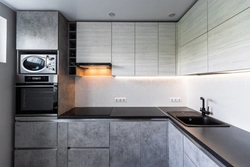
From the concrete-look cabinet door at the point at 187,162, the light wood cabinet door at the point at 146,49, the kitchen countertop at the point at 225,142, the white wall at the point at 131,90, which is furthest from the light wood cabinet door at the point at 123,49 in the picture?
the concrete-look cabinet door at the point at 187,162

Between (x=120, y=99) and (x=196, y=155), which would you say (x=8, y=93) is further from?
(x=196, y=155)

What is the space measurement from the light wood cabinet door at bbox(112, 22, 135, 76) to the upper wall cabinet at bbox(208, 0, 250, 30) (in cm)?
116

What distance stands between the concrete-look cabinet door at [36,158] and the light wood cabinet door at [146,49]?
1770 millimetres

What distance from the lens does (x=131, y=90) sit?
2574 mm

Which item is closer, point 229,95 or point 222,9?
point 222,9

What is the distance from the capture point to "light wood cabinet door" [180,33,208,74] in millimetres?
1544

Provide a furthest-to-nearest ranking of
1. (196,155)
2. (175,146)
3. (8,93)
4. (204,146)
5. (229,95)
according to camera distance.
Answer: (8,93), (175,146), (229,95), (196,155), (204,146)

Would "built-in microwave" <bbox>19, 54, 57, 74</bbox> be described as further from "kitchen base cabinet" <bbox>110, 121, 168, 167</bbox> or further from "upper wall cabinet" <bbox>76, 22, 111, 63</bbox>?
"kitchen base cabinet" <bbox>110, 121, 168, 167</bbox>

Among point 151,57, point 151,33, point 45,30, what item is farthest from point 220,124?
point 45,30

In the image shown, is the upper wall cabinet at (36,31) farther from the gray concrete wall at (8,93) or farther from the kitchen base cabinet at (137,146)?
the kitchen base cabinet at (137,146)

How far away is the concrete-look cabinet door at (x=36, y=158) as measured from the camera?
6.25ft

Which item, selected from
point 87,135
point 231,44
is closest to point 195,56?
point 231,44

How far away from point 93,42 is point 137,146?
177 centimetres

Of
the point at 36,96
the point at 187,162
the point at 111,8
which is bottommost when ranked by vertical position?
the point at 187,162
